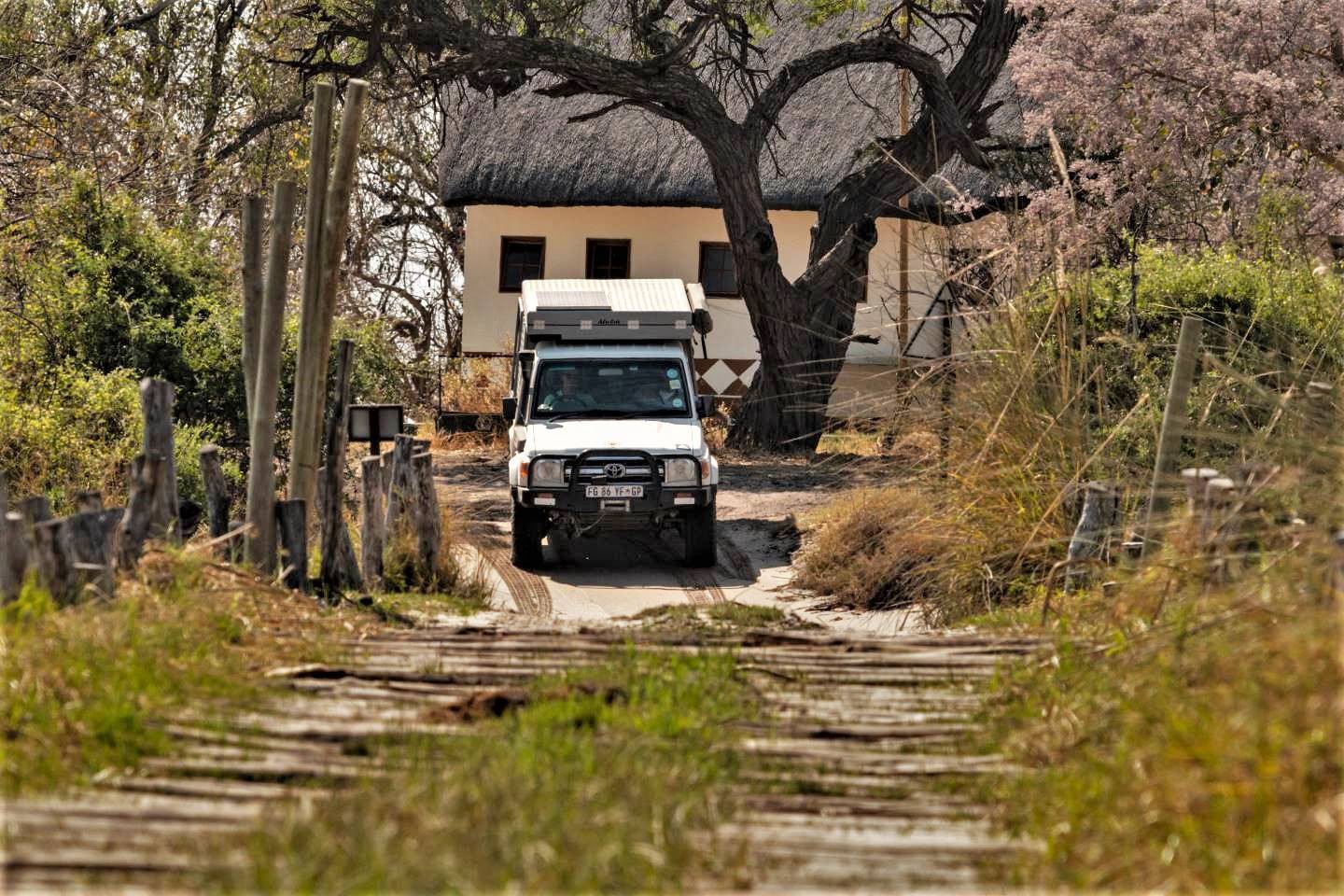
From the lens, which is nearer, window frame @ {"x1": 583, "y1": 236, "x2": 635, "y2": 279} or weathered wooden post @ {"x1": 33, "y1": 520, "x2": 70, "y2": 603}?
weathered wooden post @ {"x1": 33, "y1": 520, "x2": 70, "y2": 603}

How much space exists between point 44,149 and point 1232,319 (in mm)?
13073

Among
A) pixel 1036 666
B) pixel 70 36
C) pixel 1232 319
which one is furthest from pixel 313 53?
pixel 1036 666

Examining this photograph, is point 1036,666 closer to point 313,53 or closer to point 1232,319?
point 1232,319

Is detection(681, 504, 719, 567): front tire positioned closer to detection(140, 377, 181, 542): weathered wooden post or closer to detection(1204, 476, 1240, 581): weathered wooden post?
detection(140, 377, 181, 542): weathered wooden post

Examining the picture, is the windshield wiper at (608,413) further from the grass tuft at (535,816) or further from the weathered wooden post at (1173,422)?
the grass tuft at (535,816)

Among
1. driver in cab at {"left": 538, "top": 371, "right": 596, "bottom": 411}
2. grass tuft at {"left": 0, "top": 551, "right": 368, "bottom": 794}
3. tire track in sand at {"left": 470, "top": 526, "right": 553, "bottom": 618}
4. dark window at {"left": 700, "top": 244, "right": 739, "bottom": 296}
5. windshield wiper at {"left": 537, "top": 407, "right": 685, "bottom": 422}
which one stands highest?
dark window at {"left": 700, "top": 244, "right": 739, "bottom": 296}

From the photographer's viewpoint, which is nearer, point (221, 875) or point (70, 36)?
point (221, 875)

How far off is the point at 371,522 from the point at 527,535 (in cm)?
414

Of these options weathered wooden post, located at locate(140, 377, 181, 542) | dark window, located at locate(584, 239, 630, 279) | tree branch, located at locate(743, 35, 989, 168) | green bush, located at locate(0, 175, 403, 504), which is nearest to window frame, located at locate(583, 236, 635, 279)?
dark window, located at locate(584, 239, 630, 279)

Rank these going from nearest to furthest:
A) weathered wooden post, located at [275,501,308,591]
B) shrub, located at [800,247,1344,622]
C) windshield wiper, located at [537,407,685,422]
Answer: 1. weathered wooden post, located at [275,501,308,591]
2. shrub, located at [800,247,1344,622]
3. windshield wiper, located at [537,407,685,422]

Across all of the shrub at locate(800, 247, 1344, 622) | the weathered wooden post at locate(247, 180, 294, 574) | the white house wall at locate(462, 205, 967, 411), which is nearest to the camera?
the weathered wooden post at locate(247, 180, 294, 574)

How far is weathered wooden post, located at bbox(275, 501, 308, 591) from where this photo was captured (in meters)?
8.55

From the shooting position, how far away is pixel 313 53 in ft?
66.5

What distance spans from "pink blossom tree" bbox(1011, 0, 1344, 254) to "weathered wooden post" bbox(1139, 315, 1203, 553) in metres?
8.71
